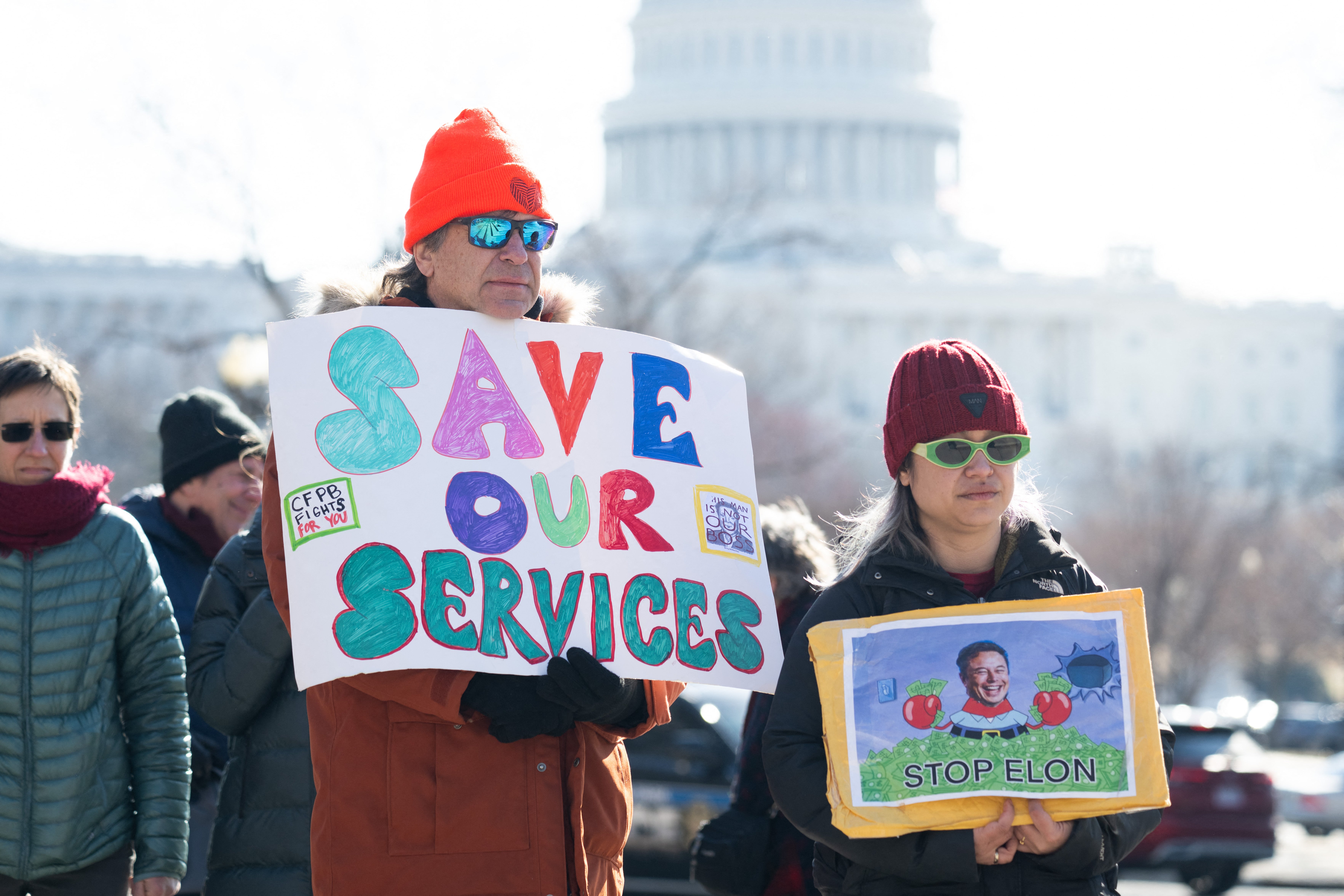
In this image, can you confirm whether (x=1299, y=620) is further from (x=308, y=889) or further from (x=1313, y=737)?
(x=308, y=889)

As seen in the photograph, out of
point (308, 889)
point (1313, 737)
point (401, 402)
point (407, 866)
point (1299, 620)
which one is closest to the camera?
point (407, 866)

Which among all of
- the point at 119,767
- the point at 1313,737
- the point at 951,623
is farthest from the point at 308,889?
the point at 1313,737

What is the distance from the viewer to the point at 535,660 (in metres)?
3.75

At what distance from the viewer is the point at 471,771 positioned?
366 cm

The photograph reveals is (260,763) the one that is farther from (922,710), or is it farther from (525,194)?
(922,710)

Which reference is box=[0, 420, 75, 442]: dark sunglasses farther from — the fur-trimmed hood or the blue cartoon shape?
the blue cartoon shape

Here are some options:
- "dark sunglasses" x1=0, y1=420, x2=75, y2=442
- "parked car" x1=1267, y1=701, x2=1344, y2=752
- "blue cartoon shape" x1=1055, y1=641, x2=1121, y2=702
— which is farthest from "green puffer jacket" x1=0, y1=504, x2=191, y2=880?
"parked car" x1=1267, y1=701, x2=1344, y2=752

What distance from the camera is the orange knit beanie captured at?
394 centimetres

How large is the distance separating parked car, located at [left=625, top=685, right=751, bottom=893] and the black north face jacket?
616 centimetres

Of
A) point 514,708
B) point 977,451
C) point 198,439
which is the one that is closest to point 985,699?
point 977,451

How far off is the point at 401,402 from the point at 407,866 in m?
0.91

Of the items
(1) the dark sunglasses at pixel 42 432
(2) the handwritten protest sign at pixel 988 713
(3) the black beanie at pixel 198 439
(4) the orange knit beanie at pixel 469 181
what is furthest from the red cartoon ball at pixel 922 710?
(3) the black beanie at pixel 198 439

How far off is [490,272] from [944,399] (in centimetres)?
94

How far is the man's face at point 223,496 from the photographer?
19.0 ft
